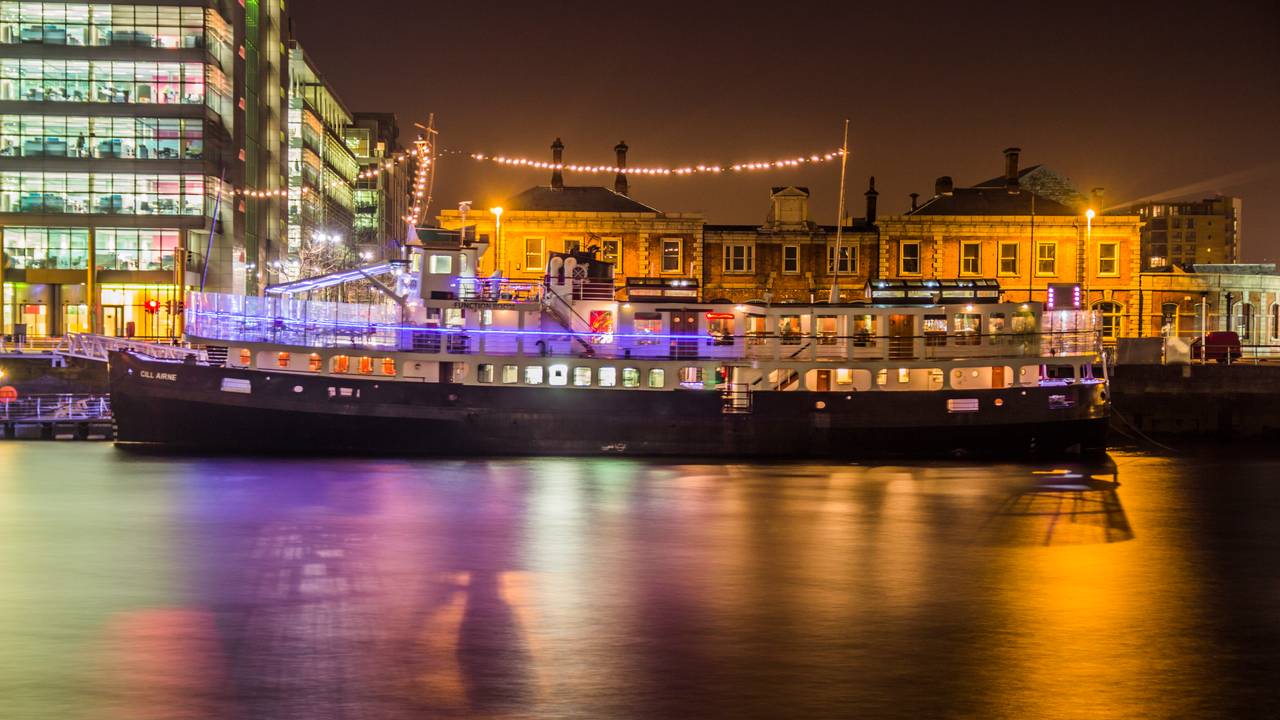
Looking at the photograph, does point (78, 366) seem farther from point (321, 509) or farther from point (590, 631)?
point (590, 631)

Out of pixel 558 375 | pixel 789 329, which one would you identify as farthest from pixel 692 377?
pixel 558 375

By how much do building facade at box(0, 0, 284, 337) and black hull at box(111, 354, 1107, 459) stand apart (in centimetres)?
3494

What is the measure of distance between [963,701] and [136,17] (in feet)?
249

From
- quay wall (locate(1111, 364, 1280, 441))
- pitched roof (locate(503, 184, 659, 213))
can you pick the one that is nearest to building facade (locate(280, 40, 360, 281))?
pitched roof (locate(503, 184, 659, 213))

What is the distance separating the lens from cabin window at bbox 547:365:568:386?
4303cm

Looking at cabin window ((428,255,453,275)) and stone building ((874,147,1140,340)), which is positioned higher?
stone building ((874,147,1140,340))

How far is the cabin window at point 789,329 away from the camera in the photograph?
44.3 m

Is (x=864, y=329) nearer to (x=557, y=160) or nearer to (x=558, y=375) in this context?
(x=558, y=375)

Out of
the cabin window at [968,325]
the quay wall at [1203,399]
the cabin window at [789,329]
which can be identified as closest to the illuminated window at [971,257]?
the quay wall at [1203,399]

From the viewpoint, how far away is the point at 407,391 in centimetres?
4184

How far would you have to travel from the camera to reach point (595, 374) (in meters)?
43.2

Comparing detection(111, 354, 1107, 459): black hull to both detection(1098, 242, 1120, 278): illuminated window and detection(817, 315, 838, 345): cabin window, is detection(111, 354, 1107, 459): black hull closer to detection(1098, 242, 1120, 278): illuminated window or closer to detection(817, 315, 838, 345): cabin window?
detection(817, 315, 838, 345): cabin window

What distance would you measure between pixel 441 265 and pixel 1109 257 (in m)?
47.4

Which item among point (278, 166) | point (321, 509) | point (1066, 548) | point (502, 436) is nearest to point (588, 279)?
point (502, 436)
